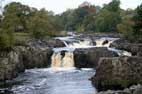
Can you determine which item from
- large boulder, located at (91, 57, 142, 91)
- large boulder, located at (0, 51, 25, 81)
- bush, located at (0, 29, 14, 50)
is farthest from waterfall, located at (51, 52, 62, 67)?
large boulder, located at (91, 57, 142, 91)

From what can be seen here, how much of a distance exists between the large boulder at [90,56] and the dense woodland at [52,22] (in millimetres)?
9122

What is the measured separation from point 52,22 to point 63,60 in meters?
34.7

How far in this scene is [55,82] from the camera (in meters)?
43.9

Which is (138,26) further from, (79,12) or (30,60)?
(79,12)

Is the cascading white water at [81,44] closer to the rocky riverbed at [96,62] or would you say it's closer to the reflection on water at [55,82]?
the rocky riverbed at [96,62]

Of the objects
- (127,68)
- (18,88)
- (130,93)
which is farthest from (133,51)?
(130,93)

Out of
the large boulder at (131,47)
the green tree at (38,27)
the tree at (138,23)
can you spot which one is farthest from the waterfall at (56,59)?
the tree at (138,23)

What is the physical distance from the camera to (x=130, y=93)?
29.7 m

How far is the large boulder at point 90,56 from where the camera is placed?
55.0m

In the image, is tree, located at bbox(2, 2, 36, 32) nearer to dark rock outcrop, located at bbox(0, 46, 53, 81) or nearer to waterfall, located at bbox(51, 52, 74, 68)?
dark rock outcrop, located at bbox(0, 46, 53, 81)

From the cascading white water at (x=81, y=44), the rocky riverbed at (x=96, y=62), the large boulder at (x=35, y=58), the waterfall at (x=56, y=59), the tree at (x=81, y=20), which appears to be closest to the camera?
the rocky riverbed at (x=96, y=62)

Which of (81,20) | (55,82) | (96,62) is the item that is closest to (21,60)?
(96,62)

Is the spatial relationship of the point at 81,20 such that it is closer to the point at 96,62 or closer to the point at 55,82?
the point at 96,62

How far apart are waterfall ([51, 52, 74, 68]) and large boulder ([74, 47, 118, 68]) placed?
70cm
